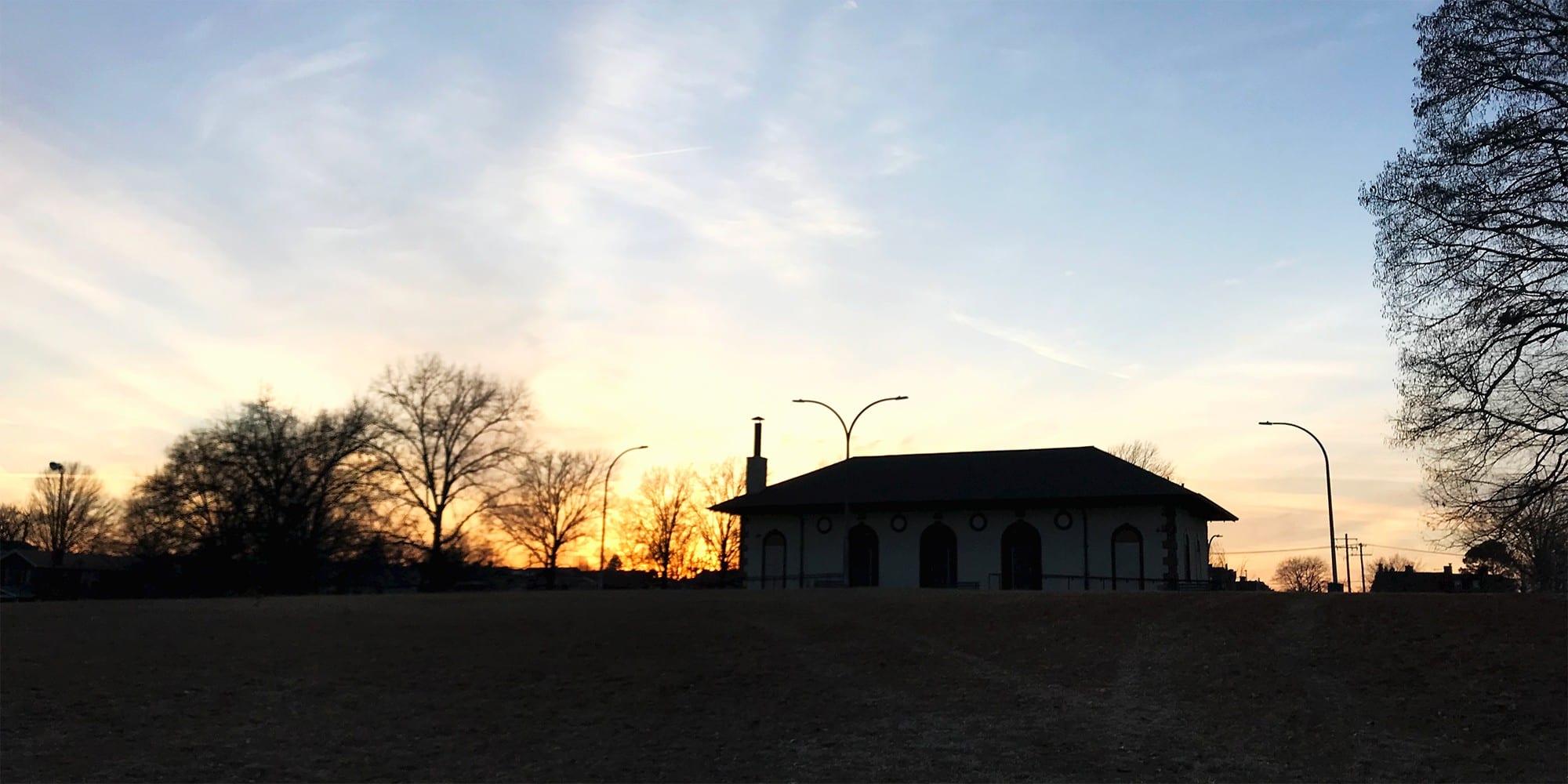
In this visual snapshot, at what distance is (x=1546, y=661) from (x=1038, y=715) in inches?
357

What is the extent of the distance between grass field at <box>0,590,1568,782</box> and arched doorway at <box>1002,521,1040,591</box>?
17195mm

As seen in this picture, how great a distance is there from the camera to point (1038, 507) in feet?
158

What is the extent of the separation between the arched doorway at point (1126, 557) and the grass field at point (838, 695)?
1546 cm

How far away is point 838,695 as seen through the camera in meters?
21.9

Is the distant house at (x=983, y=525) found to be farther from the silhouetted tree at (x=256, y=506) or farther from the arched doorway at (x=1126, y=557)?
the silhouetted tree at (x=256, y=506)

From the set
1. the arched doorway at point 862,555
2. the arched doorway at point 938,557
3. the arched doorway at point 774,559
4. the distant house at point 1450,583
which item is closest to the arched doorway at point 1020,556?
the arched doorway at point 938,557

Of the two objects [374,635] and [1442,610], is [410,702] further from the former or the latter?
[1442,610]

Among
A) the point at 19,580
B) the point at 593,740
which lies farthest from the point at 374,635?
the point at 19,580

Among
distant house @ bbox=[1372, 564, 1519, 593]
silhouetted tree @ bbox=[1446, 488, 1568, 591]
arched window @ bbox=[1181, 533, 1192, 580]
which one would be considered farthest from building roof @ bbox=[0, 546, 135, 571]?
silhouetted tree @ bbox=[1446, 488, 1568, 591]

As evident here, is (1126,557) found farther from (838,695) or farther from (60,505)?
(60,505)

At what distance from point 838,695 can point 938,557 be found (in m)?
28.7

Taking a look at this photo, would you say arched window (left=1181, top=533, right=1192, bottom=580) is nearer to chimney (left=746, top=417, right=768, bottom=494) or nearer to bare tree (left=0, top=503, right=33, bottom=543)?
chimney (left=746, top=417, right=768, bottom=494)

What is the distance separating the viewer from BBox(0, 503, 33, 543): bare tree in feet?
379

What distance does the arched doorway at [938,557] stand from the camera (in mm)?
49531
